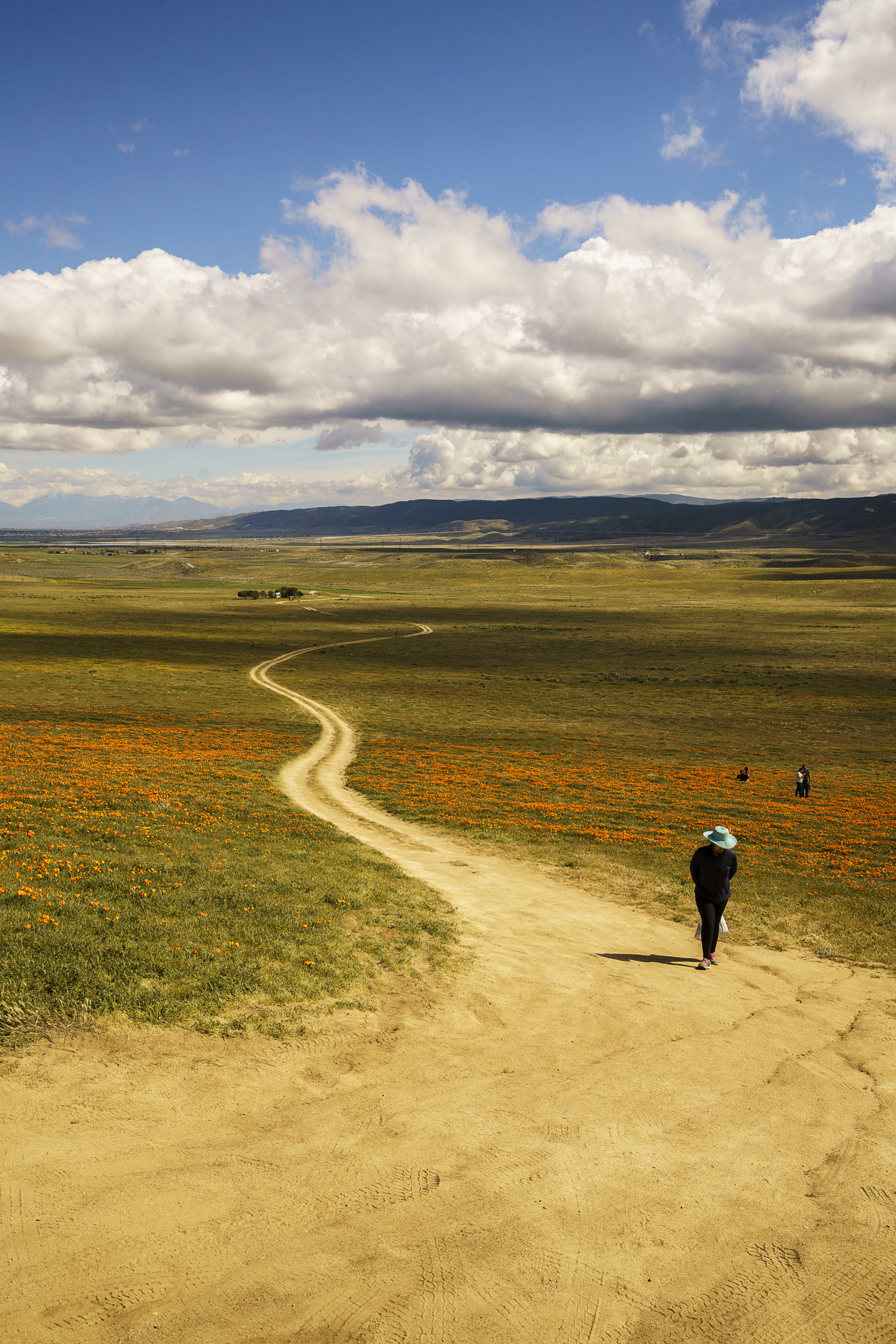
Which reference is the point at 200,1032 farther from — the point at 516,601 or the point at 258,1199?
the point at 516,601

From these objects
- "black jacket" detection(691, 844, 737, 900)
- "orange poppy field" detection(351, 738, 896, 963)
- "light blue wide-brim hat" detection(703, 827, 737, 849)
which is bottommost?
"orange poppy field" detection(351, 738, 896, 963)

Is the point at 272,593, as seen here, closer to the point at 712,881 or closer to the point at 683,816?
the point at 683,816

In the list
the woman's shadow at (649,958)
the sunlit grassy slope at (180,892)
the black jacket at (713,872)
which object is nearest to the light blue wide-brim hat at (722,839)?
the black jacket at (713,872)

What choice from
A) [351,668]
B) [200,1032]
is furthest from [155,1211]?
[351,668]

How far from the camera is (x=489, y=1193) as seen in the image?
29.7ft

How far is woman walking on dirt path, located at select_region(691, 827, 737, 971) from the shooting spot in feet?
53.2

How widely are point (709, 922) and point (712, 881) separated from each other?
107cm

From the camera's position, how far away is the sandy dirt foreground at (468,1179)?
7484mm

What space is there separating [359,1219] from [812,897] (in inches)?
695

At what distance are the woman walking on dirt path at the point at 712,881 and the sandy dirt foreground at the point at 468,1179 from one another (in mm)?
2076

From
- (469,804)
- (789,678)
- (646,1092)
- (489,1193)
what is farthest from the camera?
(789,678)

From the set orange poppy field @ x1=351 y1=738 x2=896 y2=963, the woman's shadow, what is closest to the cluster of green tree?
orange poppy field @ x1=351 y1=738 x2=896 y2=963

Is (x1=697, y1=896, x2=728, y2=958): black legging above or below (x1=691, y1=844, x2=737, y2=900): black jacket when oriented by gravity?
below

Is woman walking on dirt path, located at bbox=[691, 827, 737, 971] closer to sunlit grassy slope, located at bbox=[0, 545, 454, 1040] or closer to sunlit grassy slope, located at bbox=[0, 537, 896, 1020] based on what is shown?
sunlit grassy slope, located at bbox=[0, 537, 896, 1020]
